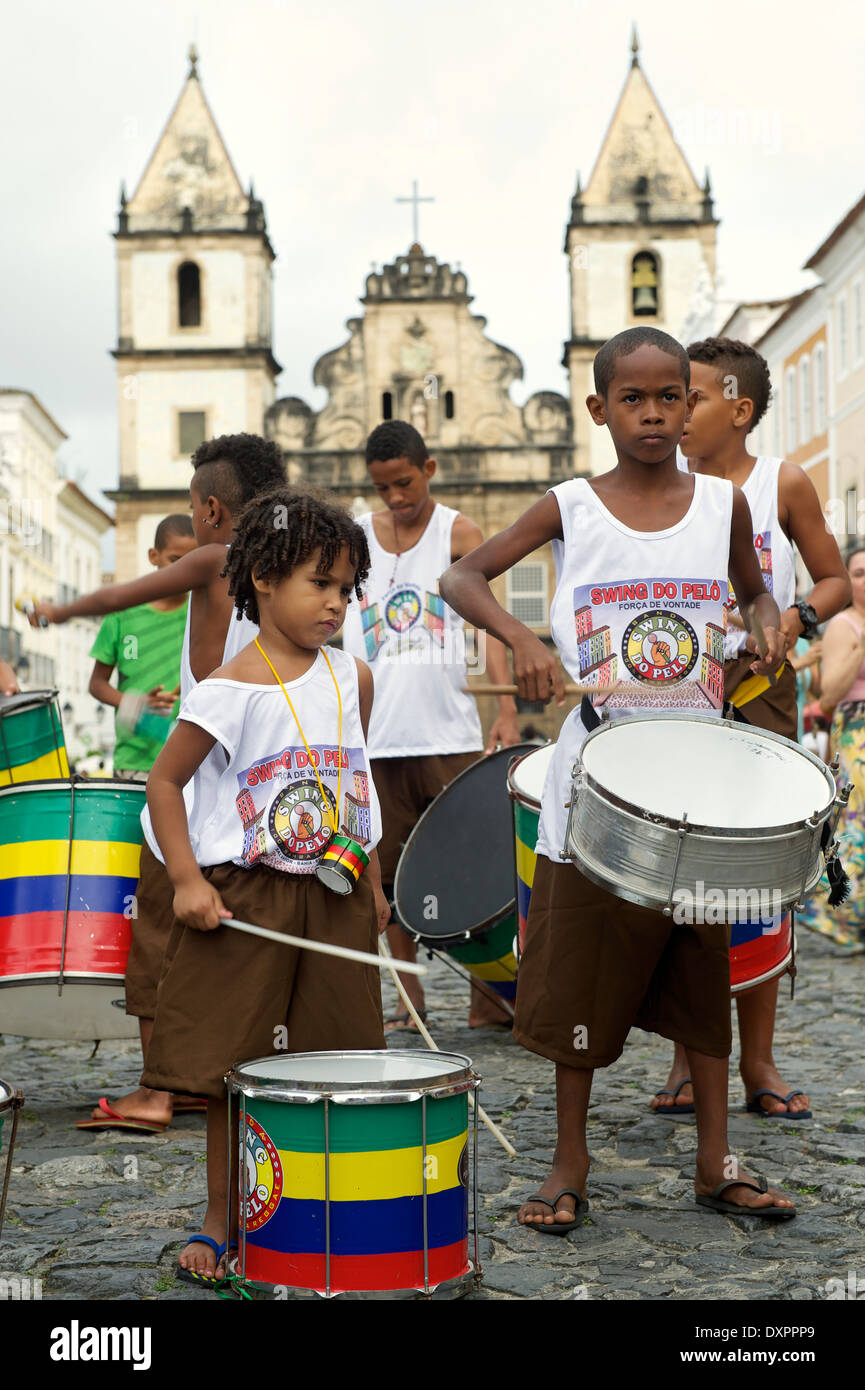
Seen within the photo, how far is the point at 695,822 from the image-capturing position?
3.12 meters

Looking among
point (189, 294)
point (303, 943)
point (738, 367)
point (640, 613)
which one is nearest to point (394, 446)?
point (738, 367)

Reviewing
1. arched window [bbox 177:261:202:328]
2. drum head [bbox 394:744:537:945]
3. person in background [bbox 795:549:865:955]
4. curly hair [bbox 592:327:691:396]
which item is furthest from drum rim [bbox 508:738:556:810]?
arched window [bbox 177:261:202:328]

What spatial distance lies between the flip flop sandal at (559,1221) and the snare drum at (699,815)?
869 mm

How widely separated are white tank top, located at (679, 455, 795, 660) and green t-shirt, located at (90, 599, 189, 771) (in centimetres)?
261

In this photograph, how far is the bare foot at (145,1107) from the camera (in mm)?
4801

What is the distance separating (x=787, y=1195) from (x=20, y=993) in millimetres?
2108

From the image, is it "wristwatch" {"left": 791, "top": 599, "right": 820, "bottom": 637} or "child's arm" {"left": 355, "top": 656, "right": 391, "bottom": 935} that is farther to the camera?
"wristwatch" {"left": 791, "top": 599, "right": 820, "bottom": 637}

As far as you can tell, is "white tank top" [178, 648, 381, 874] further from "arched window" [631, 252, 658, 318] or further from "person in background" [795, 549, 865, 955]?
"arched window" [631, 252, 658, 318]

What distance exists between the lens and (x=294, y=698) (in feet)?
11.3

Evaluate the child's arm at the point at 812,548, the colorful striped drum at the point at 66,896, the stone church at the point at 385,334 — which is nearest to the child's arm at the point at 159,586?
the colorful striped drum at the point at 66,896

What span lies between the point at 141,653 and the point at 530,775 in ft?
7.15

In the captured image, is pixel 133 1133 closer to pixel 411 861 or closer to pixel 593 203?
pixel 411 861

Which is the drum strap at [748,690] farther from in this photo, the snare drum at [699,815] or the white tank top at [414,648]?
the white tank top at [414,648]

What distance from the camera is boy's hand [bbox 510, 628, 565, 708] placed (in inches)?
132
